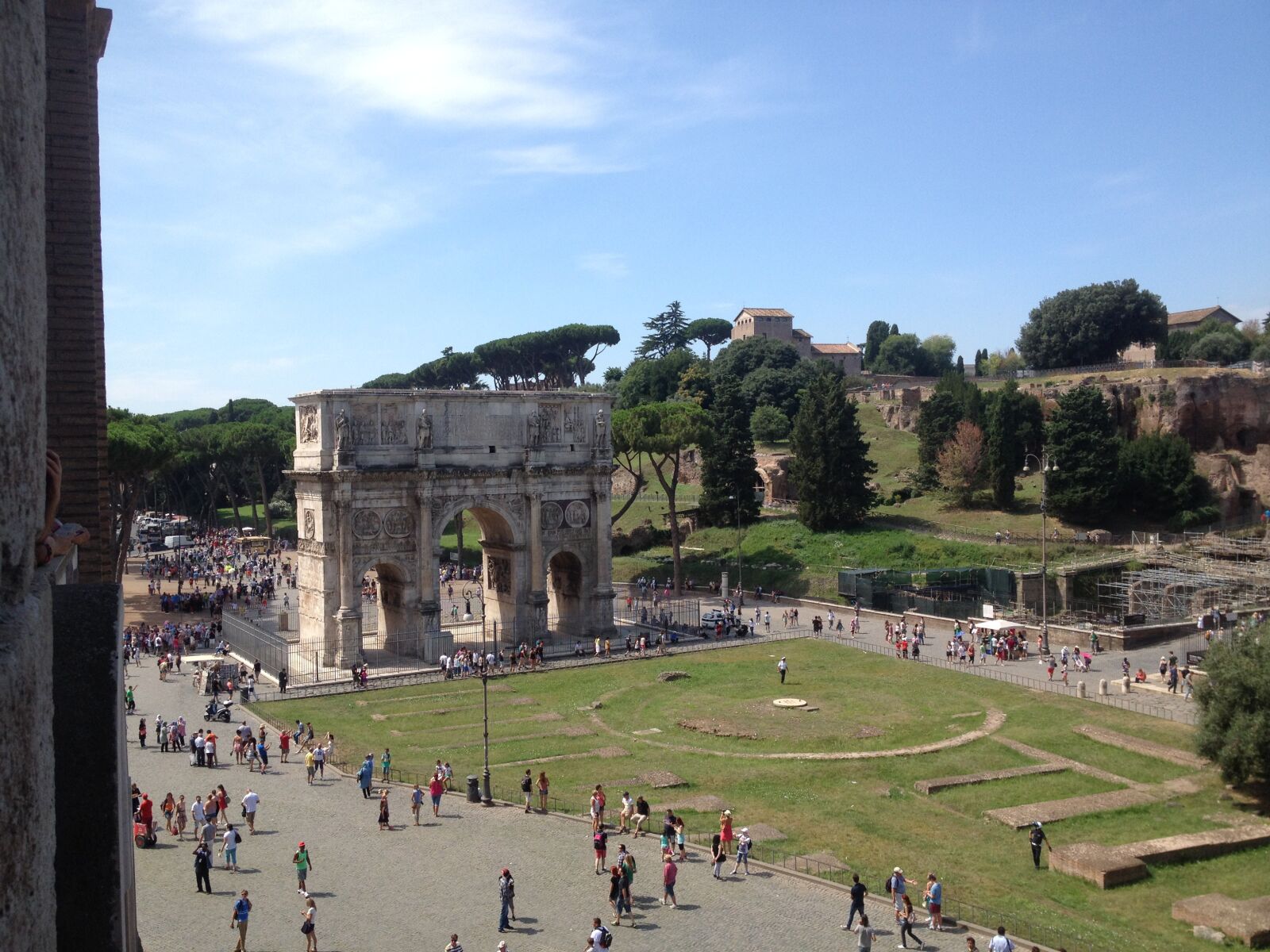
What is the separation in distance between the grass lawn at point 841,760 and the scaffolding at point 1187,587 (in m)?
16.4

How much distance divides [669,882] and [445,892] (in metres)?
4.36

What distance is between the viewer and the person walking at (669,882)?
2008 centimetres

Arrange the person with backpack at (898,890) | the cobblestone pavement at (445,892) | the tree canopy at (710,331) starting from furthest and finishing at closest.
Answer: the tree canopy at (710,331) → the person with backpack at (898,890) → the cobblestone pavement at (445,892)

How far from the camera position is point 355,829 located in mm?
24766

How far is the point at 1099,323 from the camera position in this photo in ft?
295

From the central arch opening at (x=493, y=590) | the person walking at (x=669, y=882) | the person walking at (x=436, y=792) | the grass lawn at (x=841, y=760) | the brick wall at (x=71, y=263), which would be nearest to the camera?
the brick wall at (x=71, y=263)

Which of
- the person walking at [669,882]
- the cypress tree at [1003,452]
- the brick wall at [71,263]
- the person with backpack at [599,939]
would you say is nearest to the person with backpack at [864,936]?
the person walking at [669,882]

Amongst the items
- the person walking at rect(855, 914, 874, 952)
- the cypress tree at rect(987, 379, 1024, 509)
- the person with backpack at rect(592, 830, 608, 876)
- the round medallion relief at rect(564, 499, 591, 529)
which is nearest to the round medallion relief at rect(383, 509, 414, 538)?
the round medallion relief at rect(564, 499, 591, 529)

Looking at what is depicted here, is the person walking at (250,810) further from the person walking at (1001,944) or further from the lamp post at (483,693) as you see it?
the person walking at (1001,944)

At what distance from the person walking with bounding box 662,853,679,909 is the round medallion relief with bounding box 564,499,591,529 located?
2732 centimetres

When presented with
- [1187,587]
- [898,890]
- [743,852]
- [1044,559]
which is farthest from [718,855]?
[1187,587]

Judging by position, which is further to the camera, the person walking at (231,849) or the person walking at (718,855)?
the person walking at (231,849)

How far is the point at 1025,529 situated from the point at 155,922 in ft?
184

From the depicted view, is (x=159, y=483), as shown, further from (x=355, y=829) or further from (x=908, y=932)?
(x=908, y=932)
